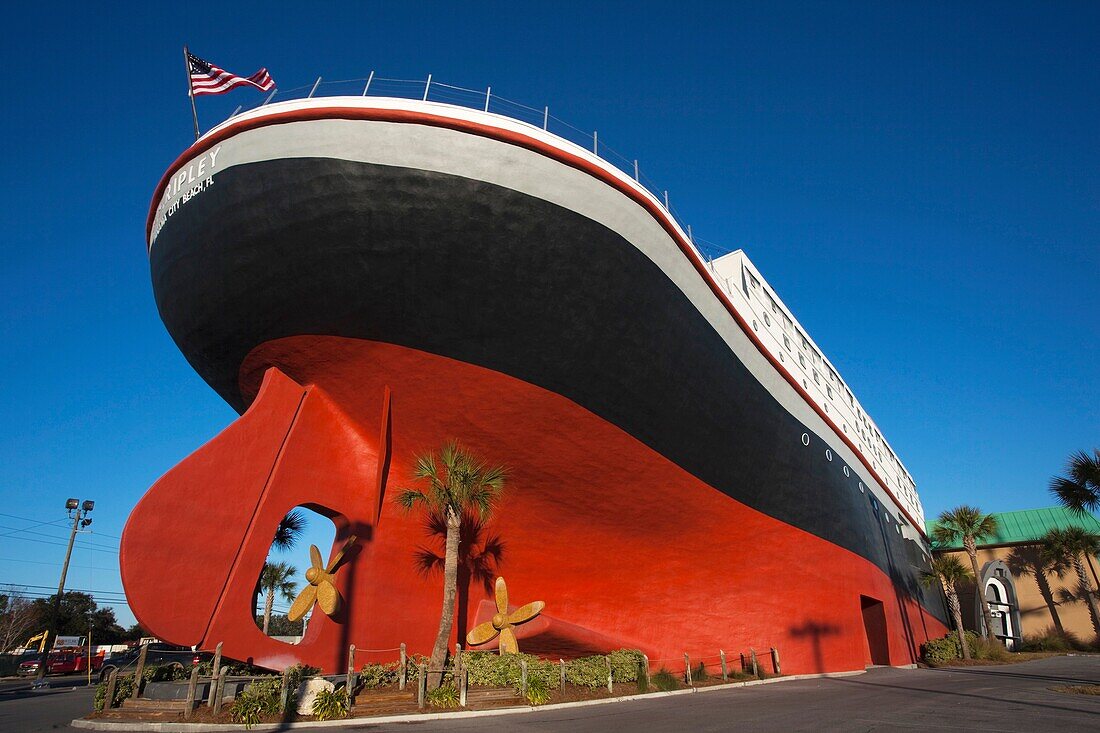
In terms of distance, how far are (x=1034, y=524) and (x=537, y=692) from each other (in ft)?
179

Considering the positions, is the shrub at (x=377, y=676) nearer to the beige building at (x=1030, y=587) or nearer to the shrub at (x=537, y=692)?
the shrub at (x=537, y=692)

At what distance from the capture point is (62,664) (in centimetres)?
3378

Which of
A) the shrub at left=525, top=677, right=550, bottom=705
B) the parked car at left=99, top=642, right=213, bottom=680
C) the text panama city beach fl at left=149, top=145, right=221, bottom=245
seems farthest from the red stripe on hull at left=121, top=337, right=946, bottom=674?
the text panama city beach fl at left=149, top=145, right=221, bottom=245

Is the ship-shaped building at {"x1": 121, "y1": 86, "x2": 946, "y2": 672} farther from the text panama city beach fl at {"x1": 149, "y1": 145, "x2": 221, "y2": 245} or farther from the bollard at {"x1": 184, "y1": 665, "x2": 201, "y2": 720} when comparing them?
the bollard at {"x1": 184, "y1": 665, "x2": 201, "y2": 720}

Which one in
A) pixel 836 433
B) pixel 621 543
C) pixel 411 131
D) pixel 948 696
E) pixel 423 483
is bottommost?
pixel 948 696

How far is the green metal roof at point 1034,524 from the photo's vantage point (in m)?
49.5

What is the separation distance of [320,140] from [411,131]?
6.60ft

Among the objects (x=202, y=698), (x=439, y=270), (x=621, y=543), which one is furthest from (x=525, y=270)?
(x=202, y=698)

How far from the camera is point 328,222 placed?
44.9 ft

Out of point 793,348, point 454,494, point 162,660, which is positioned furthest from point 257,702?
point 793,348

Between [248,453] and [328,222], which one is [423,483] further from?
[328,222]

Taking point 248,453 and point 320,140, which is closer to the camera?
point 320,140

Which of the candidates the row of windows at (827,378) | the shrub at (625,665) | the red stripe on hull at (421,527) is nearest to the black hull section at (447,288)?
the red stripe on hull at (421,527)

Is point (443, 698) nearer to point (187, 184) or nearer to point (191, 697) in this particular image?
point (191, 697)
